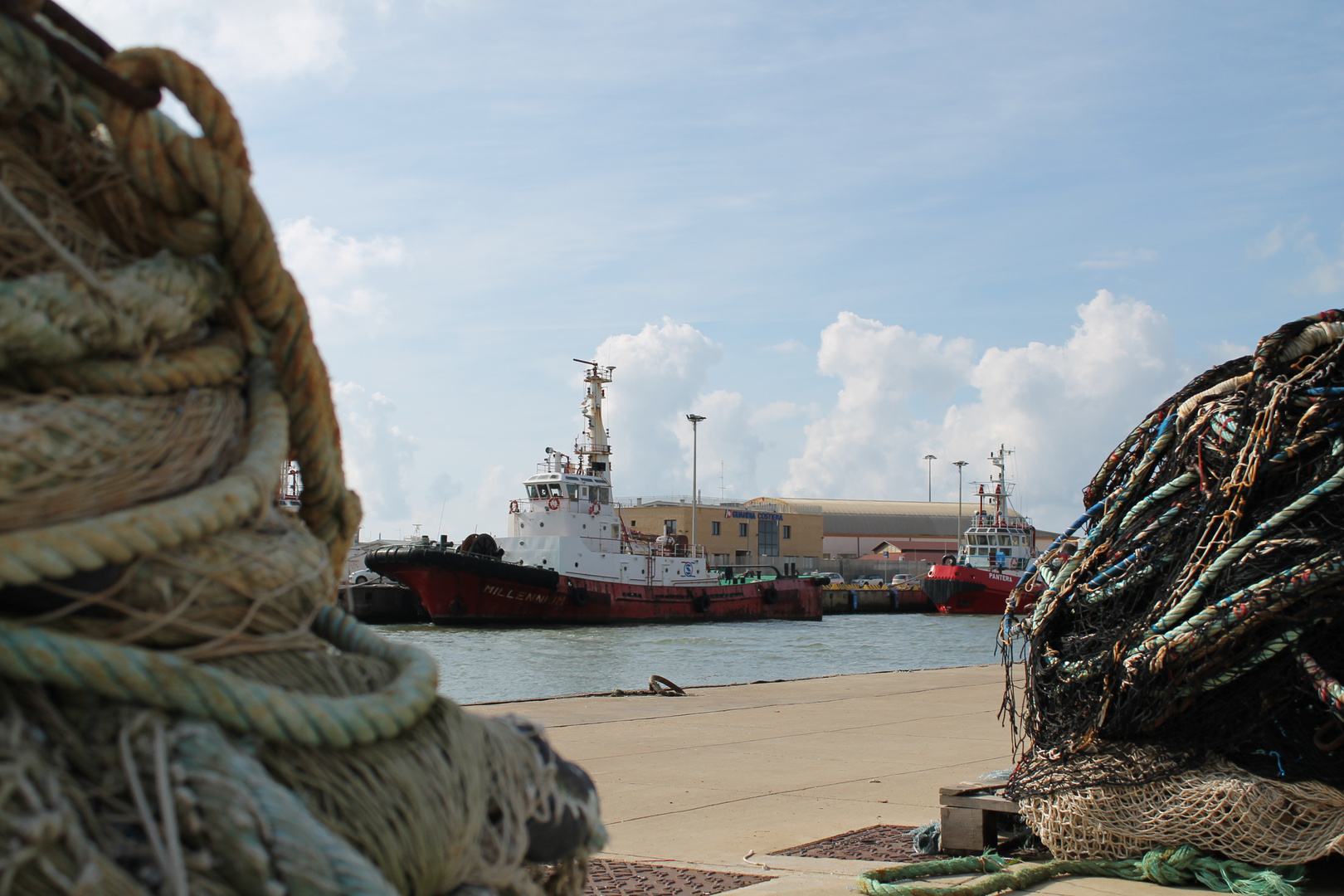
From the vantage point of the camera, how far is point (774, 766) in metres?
6.47

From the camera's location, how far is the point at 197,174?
1.40 meters

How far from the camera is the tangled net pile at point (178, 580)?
3.86ft

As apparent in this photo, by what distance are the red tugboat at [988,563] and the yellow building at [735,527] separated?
588 inches

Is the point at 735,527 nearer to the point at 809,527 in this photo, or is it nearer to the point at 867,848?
the point at 809,527

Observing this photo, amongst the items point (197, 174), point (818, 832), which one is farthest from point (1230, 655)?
point (197, 174)

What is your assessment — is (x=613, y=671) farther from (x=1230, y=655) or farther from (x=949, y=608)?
(x=949, y=608)

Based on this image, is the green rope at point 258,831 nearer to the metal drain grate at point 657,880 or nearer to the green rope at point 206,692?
the green rope at point 206,692

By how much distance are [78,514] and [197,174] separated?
447 mm

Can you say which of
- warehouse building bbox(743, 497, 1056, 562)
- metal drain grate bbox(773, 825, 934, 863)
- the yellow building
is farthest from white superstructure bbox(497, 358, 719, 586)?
warehouse building bbox(743, 497, 1056, 562)

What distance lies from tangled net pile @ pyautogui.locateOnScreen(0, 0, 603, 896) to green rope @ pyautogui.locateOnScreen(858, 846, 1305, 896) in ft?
7.01

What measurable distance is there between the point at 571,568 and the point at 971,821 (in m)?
28.4

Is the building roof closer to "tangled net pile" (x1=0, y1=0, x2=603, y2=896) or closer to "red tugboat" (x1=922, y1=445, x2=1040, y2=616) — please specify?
"red tugboat" (x1=922, y1=445, x2=1040, y2=616)

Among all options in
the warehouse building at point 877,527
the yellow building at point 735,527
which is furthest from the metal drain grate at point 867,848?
the warehouse building at point 877,527

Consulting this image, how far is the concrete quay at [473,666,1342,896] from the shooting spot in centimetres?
411
